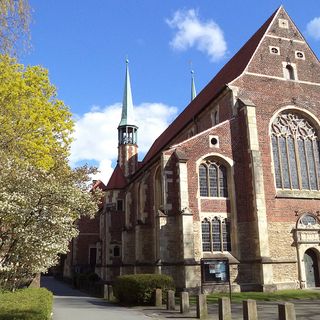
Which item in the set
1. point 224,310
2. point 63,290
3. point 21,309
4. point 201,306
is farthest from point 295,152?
point 63,290

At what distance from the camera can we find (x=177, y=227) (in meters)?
21.1

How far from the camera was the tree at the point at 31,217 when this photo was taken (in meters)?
10.4

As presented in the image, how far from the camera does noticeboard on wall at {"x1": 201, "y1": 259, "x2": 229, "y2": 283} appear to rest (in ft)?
55.7

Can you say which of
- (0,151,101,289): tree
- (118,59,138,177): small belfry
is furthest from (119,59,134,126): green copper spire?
(0,151,101,289): tree

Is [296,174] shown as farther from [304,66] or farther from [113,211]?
[113,211]

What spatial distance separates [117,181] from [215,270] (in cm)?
2515

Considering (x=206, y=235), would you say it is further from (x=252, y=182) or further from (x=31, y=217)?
(x=31, y=217)

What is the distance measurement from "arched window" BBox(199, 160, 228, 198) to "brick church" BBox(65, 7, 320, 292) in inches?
2.3

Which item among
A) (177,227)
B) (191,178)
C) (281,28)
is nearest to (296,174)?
(191,178)

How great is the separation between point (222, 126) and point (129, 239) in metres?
14.1

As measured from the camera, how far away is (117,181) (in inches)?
1619

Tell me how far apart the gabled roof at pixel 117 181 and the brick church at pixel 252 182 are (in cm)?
1346

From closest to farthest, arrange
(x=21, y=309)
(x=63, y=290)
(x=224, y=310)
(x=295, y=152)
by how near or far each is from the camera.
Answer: (x=21, y=309) < (x=224, y=310) < (x=295, y=152) < (x=63, y=290)

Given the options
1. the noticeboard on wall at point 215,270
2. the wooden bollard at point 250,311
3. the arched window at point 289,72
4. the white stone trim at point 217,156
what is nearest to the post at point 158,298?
the noticeboard on wall at point 215,270
